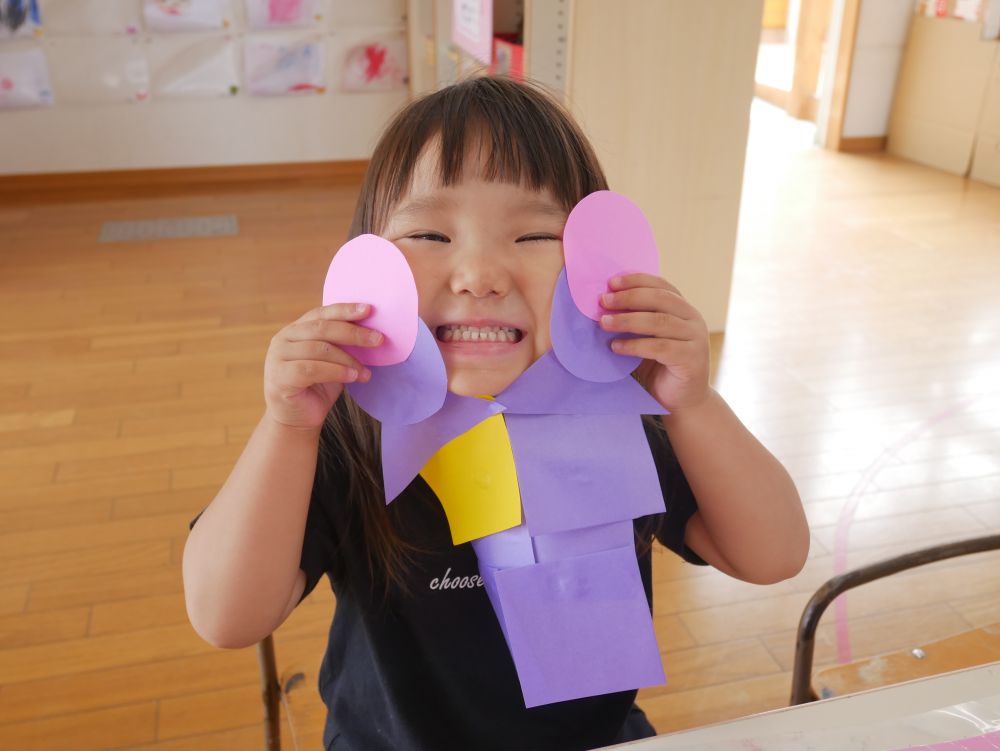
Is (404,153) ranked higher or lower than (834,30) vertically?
higher

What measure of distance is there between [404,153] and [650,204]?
211cm

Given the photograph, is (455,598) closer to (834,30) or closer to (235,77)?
(235,77)

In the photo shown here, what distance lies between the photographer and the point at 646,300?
615 mm

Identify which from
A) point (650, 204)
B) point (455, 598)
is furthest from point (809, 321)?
point (455, 598)

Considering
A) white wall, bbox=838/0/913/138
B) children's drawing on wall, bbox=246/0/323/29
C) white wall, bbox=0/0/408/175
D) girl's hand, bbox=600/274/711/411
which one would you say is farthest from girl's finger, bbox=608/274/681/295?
white wall, bbox=838/0/913/138

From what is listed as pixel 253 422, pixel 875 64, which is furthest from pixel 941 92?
pixel 253 422

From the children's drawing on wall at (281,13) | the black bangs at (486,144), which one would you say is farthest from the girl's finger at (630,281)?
the children's drawing on wall at (281,13)

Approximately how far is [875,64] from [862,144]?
0.45m

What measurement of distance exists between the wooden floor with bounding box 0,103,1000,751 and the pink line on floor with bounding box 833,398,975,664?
0.01 metres

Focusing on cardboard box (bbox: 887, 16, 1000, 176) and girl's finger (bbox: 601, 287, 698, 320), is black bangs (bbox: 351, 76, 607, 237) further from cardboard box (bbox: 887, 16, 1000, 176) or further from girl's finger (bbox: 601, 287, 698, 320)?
cardboard box (bbox: 887, 16, 1000, 176)

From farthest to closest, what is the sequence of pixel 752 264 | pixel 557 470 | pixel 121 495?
pixel 752 264 → pixel 121 495 → pixel 557 470

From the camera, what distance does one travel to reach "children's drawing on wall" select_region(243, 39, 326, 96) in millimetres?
4430

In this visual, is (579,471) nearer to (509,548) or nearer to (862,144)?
(509,548)

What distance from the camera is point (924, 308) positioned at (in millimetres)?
3197
